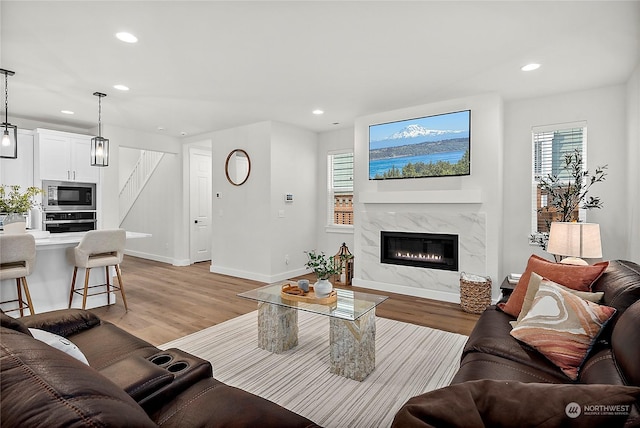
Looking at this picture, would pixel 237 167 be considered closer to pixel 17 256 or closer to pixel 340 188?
pixel 340 188

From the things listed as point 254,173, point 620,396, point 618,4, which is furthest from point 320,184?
point 620,396

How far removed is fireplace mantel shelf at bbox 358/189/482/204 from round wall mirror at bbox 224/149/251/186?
6.84ft

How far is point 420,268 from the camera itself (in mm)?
4637

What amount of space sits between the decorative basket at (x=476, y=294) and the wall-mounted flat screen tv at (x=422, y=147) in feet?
4.40

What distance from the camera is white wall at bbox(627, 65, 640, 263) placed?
3.22 metres

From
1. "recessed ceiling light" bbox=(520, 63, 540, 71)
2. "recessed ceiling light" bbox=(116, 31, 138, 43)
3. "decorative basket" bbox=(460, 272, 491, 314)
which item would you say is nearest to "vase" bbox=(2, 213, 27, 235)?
"recessed ceiling light" bbox=(116, 31, 138, 43)

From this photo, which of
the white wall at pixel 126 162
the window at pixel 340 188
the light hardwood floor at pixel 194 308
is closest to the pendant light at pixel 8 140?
the light hardwood floor at pixel 194 308

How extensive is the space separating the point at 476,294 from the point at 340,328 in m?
2.15

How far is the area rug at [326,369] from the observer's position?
2100 millimetres

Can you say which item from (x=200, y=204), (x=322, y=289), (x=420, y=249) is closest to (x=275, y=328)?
(x=322, y=289)

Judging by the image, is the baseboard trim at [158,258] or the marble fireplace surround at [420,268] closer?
the marble fireplace surround at [420,268]

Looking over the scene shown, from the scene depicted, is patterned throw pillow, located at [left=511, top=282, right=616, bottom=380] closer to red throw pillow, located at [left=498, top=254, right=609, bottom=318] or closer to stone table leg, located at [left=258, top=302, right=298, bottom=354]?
red throw pillow, located at [left=498, top=254, right=609, bottom=318]

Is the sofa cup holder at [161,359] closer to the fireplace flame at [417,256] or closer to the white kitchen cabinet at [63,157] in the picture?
the fireplace flame at [417,256]

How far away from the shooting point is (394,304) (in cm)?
423
